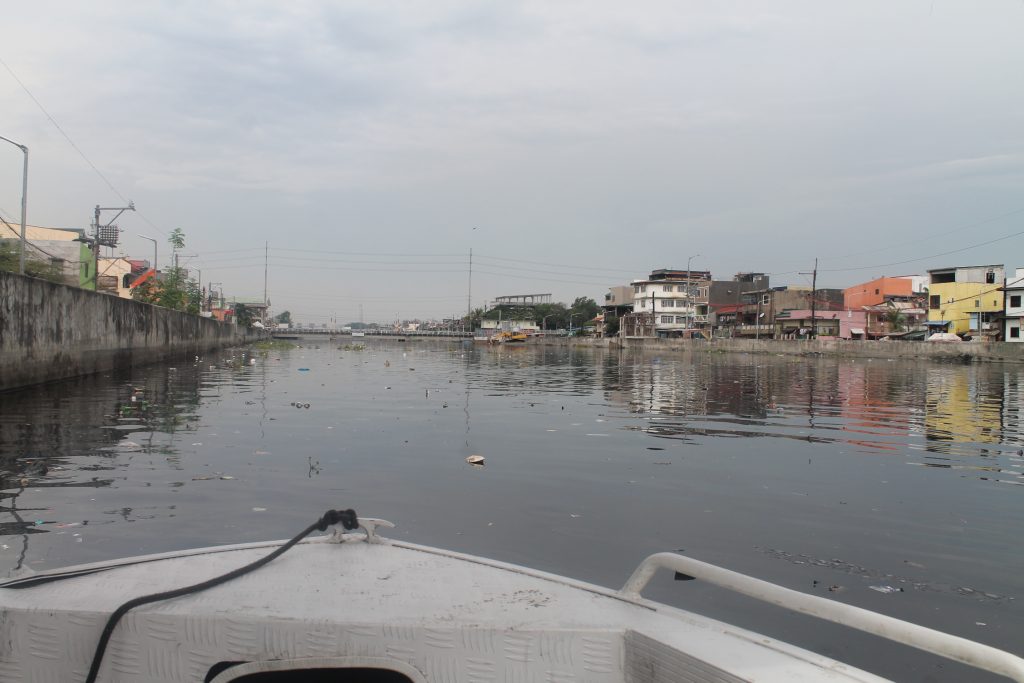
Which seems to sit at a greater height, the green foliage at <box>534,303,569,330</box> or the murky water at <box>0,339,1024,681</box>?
the green foliage at <box>534,303,569,330</box>

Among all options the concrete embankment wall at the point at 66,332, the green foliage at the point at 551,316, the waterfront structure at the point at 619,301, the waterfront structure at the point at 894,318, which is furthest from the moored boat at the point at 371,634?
the green foliage at the point at 551,316

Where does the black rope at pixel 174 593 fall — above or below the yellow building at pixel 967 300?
below

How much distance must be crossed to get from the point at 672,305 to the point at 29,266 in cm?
7185

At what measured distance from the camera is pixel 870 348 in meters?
47.4

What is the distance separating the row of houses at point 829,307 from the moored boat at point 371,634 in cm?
5499

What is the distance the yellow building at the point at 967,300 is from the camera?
5203 cm

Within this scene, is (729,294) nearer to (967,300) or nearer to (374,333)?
(967,300)

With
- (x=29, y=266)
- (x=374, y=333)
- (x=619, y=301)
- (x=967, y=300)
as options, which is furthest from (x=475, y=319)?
(x=29, y=266)

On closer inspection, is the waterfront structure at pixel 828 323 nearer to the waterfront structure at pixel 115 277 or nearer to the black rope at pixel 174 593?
the waterfront structure at pixel 115 277

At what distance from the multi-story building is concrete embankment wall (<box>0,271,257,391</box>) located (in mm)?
64310

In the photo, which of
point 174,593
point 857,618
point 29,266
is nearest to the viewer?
point 857,618

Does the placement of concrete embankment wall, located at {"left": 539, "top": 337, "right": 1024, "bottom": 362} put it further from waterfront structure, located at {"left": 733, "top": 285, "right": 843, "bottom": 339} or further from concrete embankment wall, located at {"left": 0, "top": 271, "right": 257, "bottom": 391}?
concrete embankment wall, located at {"left": 0, "top": 271, "right": 257, "bottom": 391}

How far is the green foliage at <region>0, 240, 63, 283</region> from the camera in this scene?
2194 cm

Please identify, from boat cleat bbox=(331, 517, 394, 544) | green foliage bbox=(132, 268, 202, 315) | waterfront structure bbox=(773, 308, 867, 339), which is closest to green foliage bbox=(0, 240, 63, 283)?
green foliage bbox=(132, 268, 202, 315)
